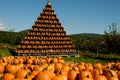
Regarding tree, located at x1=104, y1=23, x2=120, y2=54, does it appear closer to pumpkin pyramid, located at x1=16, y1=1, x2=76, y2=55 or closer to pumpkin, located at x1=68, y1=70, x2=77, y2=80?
pumpkin pyramid, located at x1=16, y1=1, x2=76, y2=55

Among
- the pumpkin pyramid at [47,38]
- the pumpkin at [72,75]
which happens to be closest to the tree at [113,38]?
the pumpkin pyramid at [47,38]

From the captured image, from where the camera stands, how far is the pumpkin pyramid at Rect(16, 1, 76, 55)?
2956cm

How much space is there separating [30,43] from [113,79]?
23293mm

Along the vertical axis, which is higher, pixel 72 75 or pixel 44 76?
pixel 44 76

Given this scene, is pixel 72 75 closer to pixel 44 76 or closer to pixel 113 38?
pixel 44 76

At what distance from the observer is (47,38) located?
30.2 meters

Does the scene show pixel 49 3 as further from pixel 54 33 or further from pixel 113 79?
pixel 113 79

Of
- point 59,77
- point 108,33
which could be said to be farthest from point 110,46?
point 59,77

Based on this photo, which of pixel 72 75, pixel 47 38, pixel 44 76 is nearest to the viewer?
pixel 44 76

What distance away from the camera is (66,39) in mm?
30828

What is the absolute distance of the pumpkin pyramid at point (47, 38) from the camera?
2956 centimetres

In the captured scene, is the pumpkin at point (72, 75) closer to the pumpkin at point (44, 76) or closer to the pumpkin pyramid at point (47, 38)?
the pumpkin at point (44, 76)

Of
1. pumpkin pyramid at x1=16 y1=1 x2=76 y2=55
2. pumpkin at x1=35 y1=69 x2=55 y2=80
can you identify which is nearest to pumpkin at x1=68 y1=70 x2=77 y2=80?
pumpkin at x1=35 y1=69 x2=55 y2=80

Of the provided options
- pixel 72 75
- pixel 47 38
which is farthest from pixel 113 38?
pixel 72 75
